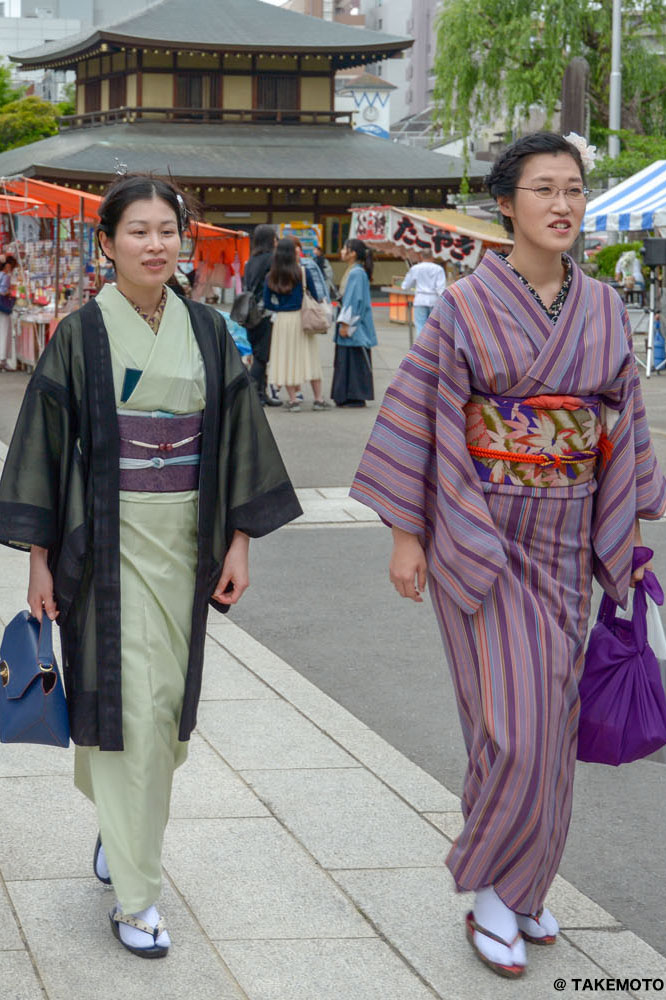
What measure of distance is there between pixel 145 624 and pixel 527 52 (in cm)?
2852

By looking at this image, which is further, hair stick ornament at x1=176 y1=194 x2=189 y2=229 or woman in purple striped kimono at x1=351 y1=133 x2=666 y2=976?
hair stick ornament at x1=176 y1=194 x2=189 y2=229

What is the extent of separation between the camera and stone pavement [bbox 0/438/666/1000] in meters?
2.85

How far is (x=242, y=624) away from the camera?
6.22m

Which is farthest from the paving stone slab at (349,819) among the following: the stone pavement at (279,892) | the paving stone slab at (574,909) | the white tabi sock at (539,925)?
the white tabi sock at (539,925)

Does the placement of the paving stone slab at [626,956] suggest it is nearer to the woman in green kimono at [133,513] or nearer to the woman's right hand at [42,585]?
the woman in green kimono at [133,513]

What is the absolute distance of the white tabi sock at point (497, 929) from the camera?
2922mm

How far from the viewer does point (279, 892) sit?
3.26 m

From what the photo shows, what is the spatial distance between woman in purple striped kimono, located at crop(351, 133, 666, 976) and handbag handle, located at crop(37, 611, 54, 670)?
0.72m

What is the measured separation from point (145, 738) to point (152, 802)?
0.44ft

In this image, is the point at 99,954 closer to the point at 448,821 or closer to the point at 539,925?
the point at 539,925

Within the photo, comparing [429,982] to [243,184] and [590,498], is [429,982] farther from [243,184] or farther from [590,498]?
[243,184]

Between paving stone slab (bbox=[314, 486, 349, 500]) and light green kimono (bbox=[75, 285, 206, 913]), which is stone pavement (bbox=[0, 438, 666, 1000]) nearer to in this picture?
light green kimono (bbox=[75, 285, 206, 913])

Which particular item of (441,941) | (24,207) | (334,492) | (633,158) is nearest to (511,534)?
(441,941)

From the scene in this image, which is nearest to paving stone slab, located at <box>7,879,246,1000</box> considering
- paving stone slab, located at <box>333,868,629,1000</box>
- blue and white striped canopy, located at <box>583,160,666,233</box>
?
paving stone slab, located at <box>333,868,629,1000</box>
